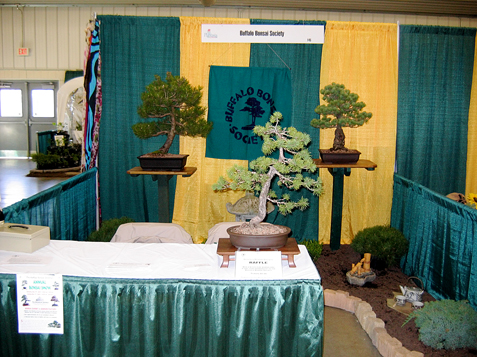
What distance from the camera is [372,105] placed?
484 cm

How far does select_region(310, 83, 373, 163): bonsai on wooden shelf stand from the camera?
4.16 meters

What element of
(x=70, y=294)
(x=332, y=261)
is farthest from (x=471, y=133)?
(x=70, y=294)

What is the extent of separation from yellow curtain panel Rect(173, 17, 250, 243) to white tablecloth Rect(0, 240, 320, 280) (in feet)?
7.85

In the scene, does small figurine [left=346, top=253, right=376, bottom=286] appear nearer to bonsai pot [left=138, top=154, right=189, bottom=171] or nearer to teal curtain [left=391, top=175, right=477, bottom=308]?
teal curtain [left=391, top=175, right=477, bottom=308]

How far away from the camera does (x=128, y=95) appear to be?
15.7ft

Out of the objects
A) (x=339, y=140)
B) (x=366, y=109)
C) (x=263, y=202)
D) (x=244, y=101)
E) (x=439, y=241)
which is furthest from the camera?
(x=366, y=109)

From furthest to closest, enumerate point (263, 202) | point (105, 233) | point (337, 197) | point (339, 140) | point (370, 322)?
1. point (337, 197)
2. point (339, 140)
3. point (105, 233)
4. point (370, 322)
5. point (263, 202)

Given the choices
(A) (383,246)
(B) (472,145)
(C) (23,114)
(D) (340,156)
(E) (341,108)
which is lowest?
(A) (383,246)

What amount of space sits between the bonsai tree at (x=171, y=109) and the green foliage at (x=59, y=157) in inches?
202

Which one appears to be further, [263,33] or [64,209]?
[263,33]

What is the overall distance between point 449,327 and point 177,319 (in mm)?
1590

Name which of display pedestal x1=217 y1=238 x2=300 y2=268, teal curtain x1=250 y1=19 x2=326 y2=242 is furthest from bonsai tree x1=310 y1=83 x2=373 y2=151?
display pedestal x1=217 y1=238 x2=300 y2=268

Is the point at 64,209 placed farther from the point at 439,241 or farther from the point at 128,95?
the point at 439,241

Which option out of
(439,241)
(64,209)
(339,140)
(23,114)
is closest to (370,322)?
(439,241)
